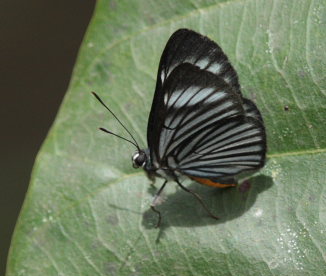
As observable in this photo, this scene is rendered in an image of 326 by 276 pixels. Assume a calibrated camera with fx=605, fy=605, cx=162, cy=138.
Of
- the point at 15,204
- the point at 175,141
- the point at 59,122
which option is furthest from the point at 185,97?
the point at 15,204

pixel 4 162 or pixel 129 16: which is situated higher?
pixel 129 16

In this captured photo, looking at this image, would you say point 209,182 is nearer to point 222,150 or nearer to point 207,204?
point 207,204

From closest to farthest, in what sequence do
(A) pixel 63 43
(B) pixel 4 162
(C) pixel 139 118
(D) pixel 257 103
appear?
1. (D) pixel 257 103
2. (C) pixel 139 118
3. (B) pixel 4 162
4. (A) pixel 63 43

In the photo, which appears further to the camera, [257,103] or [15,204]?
[15,204]

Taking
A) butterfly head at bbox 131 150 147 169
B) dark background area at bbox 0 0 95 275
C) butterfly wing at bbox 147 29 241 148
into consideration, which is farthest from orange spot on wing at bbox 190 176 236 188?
dark background area at bbox 0 0 95 275

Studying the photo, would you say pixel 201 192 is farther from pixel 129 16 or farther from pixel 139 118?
pixel 129 16

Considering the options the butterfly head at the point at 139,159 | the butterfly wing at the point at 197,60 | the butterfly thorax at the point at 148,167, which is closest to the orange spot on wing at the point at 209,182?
the butterfly thorax at the point at 148,167

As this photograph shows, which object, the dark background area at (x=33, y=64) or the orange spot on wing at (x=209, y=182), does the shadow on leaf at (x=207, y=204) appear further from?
the dark background area at (x=33, y=64)
